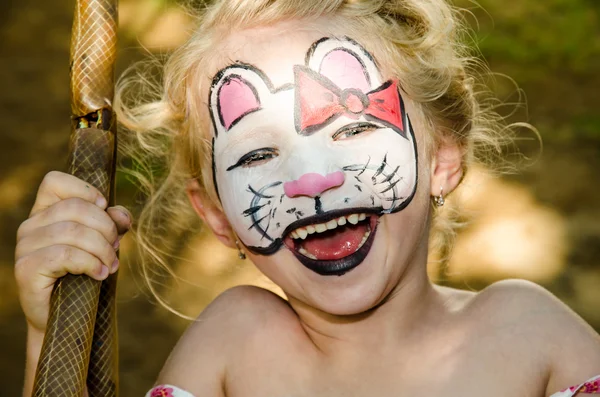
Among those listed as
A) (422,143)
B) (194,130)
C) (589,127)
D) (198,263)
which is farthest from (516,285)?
(589,127)

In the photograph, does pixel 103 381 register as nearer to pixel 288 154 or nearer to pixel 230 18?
pixel 288 154

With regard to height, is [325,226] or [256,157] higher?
[256,157]

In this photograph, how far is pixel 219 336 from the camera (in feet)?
6.84

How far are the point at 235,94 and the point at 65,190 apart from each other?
1.32 feet

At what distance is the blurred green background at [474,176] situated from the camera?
335 cm

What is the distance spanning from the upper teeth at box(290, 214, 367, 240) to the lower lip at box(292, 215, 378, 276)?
0.04 meters

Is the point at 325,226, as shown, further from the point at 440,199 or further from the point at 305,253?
the point at 440,199

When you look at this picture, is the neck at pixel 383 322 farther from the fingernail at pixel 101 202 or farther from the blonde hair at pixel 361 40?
the fingernail at pixel 101 202

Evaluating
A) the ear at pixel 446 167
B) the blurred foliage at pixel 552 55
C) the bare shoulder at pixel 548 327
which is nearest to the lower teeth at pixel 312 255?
the ear at pixel 446 167

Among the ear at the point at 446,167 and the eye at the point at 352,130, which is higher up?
the eye at the point at 352,130

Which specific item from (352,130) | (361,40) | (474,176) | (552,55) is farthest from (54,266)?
(552,55)

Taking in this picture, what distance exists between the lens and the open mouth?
187 centimetres

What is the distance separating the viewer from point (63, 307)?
5.44 ft

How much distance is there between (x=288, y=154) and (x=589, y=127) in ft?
7.57
